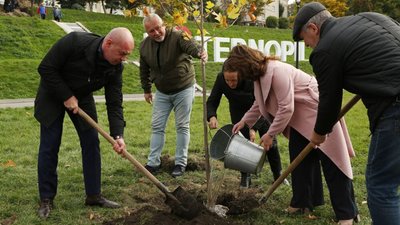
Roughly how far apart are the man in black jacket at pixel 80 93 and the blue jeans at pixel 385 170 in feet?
6.73

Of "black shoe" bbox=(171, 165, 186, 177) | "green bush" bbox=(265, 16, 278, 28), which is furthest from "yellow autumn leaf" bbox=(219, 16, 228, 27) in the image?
"green bush" bbox=(265, 16, 278, 28)

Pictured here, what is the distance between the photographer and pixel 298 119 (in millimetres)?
4141

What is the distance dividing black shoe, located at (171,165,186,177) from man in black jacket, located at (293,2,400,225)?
281 cm

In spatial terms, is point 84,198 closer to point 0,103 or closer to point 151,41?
point 151,41

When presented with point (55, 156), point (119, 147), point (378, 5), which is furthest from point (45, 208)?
point (378, 5)

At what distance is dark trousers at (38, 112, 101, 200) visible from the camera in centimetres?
434

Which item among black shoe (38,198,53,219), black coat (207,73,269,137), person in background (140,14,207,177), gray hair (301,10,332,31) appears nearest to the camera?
gray hair (301,10,332,31)

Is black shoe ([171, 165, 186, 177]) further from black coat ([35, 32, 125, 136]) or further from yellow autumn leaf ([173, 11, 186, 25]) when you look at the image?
yellow autumn leaf ([173, 11, 186, 25])

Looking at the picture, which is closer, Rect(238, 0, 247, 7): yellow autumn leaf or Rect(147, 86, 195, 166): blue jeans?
Rect(238, 0, 247, 7): yellow autumn leaf

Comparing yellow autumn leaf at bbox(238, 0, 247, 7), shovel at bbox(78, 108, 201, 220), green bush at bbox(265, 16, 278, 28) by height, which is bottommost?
green bush at bbox(265, 16, 278, 28)

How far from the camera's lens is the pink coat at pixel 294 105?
3.92 metres

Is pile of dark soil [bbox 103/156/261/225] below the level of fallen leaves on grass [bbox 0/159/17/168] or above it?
above

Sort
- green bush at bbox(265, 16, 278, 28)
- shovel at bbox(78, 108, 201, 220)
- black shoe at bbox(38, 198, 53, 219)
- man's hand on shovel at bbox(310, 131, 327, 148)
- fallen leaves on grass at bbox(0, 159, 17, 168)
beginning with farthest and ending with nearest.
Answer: green bush at bbox(265, 16, 278, 28)
fallen leaves on grass at bbox(0, 159, 17, 168)
black shoe at bbox(38, 198, 53, 219)
shovel at bbox(78, 108, 201, 220)
man's hand on shovel at bbox(310, 131, 327, 148)

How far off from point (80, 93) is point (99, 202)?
3.42ft
